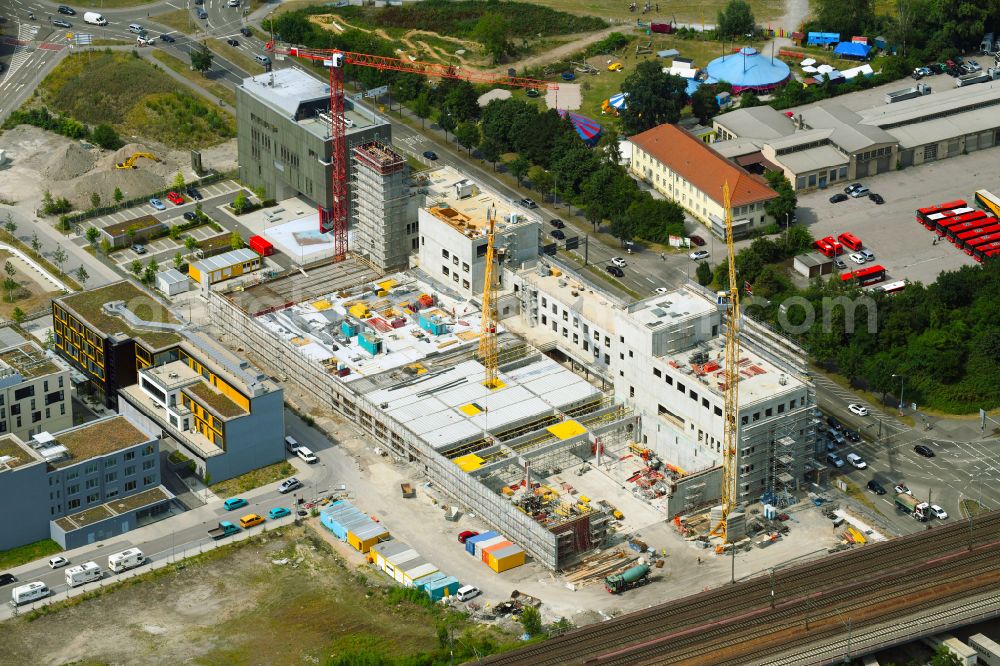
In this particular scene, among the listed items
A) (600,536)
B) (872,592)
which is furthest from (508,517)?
(872,592)

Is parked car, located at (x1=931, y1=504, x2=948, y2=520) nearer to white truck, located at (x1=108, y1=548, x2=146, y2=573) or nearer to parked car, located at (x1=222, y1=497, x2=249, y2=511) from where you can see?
parked car, located at (x1=222, y1=497, x2=249, y2=511)

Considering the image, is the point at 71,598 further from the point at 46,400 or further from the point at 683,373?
the point at 683,373

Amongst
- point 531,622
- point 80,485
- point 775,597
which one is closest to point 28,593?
point 80,485

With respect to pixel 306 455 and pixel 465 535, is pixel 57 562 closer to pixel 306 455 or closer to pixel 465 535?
pixel 306 455

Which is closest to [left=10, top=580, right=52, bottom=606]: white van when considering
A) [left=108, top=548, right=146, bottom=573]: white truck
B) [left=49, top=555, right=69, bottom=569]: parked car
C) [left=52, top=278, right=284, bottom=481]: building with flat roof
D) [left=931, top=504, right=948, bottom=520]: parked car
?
[left=49, top=555, right=69, bottom=569]: parked car

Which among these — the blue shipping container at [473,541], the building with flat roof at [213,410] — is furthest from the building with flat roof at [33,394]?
the blue shipping container at [473,541]
